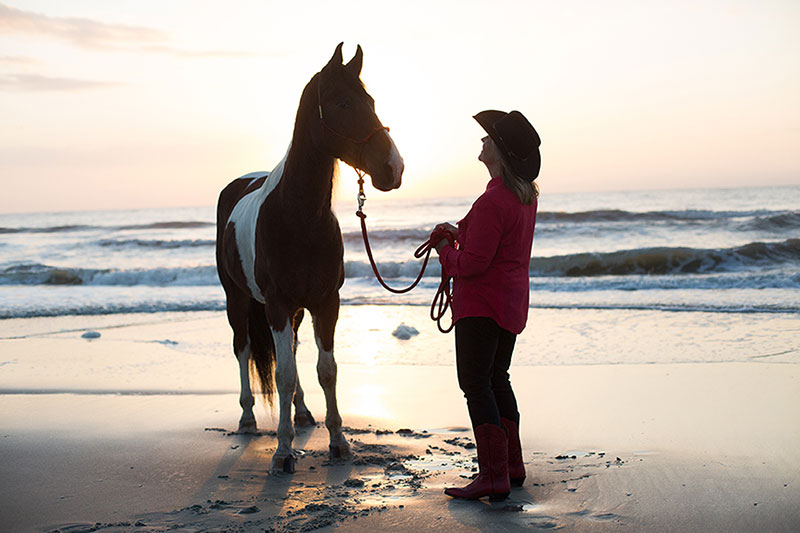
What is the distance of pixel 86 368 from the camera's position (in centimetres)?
628

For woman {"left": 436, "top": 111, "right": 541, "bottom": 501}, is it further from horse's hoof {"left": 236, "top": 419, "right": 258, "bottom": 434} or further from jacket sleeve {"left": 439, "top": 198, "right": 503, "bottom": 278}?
horse's hoof {"left": 236, "top": 419, "right": 258, "bottom": 434}

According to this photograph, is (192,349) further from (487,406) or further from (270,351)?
(487,406)

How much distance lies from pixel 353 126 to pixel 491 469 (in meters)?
→ 1.59

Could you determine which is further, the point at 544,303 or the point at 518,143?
the point at 544,303

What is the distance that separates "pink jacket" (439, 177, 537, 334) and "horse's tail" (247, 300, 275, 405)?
1928 mm

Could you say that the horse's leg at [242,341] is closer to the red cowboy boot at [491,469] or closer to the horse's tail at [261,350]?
the horse's tail at [261,350]

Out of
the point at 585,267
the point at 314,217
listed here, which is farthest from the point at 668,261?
the point at 314,217

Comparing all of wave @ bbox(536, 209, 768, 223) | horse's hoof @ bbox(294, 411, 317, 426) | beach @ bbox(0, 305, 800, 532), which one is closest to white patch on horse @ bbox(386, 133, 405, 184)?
beach @ bbox(0, 305, 800, 532)

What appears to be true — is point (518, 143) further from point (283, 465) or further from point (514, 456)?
point (283, 465)

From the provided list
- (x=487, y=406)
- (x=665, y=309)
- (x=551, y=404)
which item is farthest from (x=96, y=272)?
(x=487, y=406)

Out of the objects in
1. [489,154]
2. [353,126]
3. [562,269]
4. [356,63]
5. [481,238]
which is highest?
[356,63]

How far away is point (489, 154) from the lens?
9.45 ft

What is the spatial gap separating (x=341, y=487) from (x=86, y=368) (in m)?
4.09

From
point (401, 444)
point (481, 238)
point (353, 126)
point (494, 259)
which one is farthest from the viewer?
point (401, 444)
